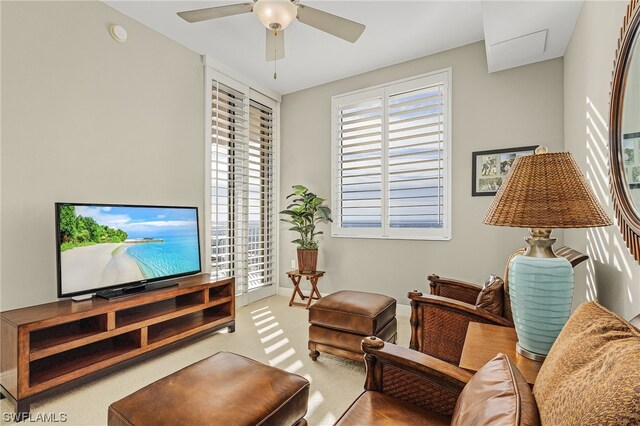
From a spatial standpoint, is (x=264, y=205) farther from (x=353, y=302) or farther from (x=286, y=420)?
(x=286, y=420)

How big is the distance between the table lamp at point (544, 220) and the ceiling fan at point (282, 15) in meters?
1.56

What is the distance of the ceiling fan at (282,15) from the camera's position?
2051mm

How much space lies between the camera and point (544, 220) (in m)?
1.21

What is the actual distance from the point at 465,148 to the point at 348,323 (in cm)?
221

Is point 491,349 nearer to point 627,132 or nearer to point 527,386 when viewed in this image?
point 527,386

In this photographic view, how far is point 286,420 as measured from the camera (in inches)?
52.4

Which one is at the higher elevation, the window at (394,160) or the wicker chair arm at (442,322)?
the window at (394,160)

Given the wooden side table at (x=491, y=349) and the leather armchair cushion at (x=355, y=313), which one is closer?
the wooden side table at (x=491, y=349)

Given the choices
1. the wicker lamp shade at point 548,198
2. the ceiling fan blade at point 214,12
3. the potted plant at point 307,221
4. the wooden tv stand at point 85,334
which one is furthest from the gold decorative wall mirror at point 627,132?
the potted plant at point 307,221

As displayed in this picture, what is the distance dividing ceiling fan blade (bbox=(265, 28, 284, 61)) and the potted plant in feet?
5.64

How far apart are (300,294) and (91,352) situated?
235cm

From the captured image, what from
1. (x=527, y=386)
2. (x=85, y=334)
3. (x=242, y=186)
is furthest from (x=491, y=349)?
(x=242, y=186)

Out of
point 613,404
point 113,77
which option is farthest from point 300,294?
point 613,404

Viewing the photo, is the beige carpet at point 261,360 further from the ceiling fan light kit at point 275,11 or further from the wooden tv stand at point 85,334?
the ceiling fan light kit at point 275,11
